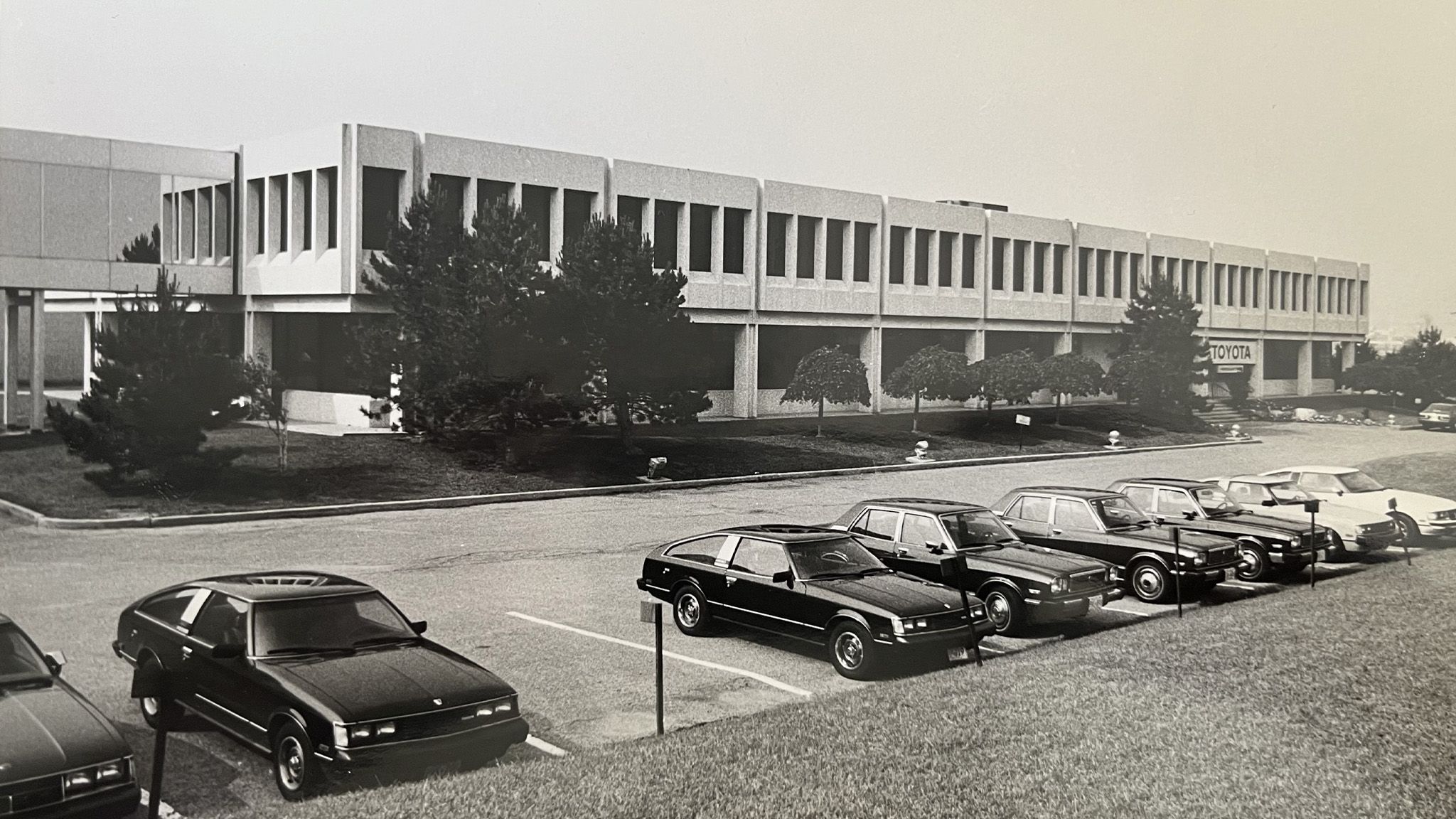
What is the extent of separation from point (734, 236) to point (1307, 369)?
622 cm

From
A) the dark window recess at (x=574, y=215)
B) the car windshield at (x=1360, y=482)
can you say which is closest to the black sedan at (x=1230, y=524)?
the car windshield at (x=1360, y=482)

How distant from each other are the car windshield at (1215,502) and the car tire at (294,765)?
30.5ft

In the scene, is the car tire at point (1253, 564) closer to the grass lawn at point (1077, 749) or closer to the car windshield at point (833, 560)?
the grass lawn at point (1077, 749)

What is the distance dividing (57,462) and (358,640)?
1934 millimetres

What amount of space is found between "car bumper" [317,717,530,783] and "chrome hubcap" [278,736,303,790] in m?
0.14

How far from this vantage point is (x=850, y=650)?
7965 mm

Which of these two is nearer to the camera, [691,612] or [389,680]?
[389,680]

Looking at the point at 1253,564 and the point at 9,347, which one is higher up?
the point at 9,347

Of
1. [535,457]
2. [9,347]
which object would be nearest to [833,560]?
[535,457]

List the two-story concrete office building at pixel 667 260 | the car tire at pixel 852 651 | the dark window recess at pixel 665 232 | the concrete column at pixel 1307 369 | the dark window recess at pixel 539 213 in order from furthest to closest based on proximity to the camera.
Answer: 1. the concrete column at pixel 1307 369
2. the dark window recess at pixel 665 232
3. the dark window recess at pixel 539 213
4. the car tire at pixel 852 651
5. the two-story concrete office building at pixel 667 260

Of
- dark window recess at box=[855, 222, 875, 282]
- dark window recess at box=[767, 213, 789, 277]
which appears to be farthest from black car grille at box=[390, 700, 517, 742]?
dark window recess at box=[855, 222, 875, 282]

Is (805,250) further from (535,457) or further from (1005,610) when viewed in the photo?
(1005,610)

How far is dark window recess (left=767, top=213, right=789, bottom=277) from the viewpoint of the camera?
30.6ft

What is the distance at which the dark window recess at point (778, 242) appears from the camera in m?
9.33
